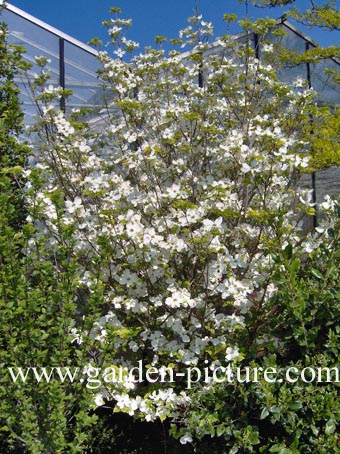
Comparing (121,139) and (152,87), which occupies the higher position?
(152,87)

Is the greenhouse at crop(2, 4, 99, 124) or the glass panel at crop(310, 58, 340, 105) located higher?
the glass panel at crop(310, 58, 340, 105)

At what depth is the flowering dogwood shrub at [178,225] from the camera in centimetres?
285

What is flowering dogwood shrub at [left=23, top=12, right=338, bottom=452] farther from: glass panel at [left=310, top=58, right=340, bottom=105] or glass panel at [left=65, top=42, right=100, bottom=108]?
glass panel at [left=310, top=58, right=340, bottom=105]

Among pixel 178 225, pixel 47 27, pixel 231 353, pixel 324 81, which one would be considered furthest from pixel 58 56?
pixel 231 353

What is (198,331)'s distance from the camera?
10.5 ft

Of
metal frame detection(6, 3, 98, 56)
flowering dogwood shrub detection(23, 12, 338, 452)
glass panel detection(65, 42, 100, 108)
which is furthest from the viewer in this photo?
glass panel detection(65, 42, 100, 108)

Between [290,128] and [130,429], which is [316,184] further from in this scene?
[130,429]

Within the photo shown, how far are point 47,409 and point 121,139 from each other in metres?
1.84

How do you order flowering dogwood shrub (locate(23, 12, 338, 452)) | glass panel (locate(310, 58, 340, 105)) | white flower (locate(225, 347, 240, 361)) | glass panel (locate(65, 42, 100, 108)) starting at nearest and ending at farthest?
white flower (locate(225, 347, 240, 361)) < flowering dogwood shrub (locate(23, 12, 338, 452)) < glass panel (locate(65, 42, 100, 108)) < glass panel (locate(310, 58, 340, 105))

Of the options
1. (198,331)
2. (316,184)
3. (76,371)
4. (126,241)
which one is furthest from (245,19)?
(316,184)

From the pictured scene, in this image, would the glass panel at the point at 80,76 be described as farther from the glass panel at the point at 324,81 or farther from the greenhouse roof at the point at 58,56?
the glass panel at the point at 324,81

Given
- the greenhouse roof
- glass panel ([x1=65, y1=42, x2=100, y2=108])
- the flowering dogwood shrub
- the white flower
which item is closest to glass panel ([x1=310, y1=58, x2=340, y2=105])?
the greenhouse roof

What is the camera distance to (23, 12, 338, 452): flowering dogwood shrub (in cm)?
285

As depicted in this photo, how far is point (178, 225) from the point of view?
2902mm
